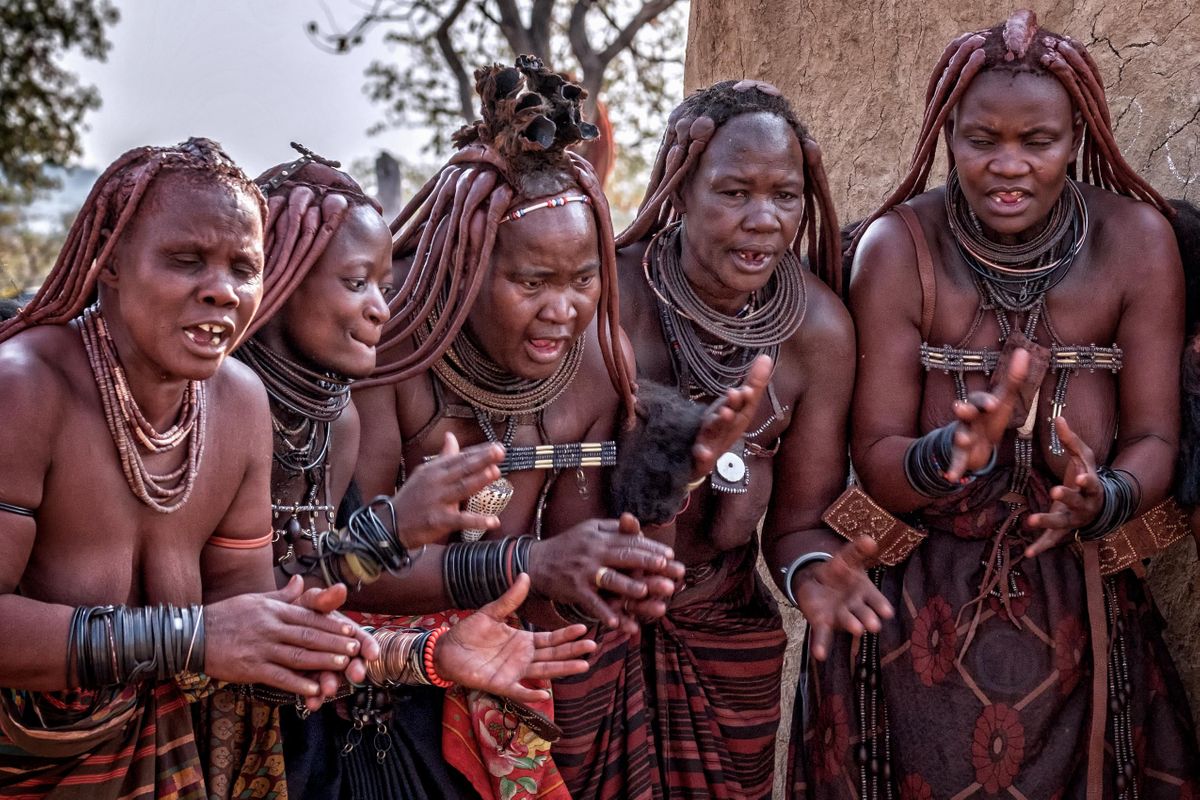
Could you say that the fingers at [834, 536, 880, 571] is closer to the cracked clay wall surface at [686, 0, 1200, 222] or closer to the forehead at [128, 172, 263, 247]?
the forehead at [128, 172, 263, 247]

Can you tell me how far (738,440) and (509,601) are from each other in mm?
989

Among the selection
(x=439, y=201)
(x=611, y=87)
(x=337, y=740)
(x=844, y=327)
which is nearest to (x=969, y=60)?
(x=844, y=327)

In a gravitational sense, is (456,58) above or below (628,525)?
above

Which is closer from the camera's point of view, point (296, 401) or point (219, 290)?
point (219, 290)

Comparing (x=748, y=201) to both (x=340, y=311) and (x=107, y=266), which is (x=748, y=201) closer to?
(x=340, y=311)

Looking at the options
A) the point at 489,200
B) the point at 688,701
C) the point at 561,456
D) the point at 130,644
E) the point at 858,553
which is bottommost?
the point at 688,701

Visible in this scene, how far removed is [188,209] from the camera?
250cm

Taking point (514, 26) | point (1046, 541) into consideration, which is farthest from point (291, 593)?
point (514, 26)

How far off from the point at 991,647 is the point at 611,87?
9428 millimetres

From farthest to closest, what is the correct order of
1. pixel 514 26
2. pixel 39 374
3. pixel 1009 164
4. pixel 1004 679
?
pixel 514 26 < pixel 1004 679 < pixel 1009 164 < pixel 39 374

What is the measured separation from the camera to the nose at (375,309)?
2.98 meters

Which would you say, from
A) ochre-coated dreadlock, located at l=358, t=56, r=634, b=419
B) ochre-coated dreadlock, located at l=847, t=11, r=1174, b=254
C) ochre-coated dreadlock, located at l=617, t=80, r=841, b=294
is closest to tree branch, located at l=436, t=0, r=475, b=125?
ochre-coated dreadlock, located at l=617, t=80, r=841, b=294

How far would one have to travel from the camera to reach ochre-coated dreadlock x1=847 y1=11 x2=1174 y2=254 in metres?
3.62

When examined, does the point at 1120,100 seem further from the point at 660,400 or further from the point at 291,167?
the point at 291,167
